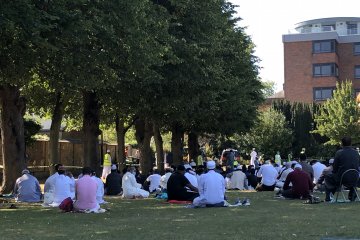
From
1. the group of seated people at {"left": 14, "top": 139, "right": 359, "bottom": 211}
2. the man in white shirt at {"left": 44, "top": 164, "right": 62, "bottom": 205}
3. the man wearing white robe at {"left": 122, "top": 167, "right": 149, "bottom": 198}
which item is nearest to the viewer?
the group of seated people at {"left": 14, "top": 139, "right": 359, "bottom": 211}

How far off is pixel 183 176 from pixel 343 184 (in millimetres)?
4942

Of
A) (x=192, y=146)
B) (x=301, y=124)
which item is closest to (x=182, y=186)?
(x=192, y=146)

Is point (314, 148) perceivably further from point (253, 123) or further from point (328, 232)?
point (328, 232)

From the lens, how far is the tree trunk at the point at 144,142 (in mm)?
36562

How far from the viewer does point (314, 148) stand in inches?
2702

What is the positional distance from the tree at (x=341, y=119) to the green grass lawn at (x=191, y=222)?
49.2 meters

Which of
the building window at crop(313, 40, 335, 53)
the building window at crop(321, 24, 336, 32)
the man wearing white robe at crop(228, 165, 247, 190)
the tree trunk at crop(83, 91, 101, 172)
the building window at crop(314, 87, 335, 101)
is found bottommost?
the man wearing white robe at crop(228, 165, 247, 190)

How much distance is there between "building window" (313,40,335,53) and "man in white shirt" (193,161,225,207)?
71401mm

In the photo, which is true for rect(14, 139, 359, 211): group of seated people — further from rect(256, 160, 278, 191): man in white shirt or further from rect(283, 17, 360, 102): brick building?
rect(283, 17, 360, 102): brick building

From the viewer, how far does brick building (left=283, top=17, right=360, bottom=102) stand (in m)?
84.2

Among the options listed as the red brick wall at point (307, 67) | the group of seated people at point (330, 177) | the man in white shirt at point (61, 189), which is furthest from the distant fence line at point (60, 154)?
the red brick wall at point (307, 67)

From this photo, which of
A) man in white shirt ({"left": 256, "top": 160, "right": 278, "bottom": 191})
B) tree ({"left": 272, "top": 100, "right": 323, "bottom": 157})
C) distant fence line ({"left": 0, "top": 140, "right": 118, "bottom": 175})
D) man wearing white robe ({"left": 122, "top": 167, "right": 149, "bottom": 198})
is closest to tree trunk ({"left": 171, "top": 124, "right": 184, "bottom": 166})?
distant fence line ({"left": 0, "top": 140, "right": 118, "bottom": 175})

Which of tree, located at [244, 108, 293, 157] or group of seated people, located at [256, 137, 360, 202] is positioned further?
tree, located at [244, 108, 293, 157]

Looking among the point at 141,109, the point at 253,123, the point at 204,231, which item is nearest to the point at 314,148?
the point at 253,123
